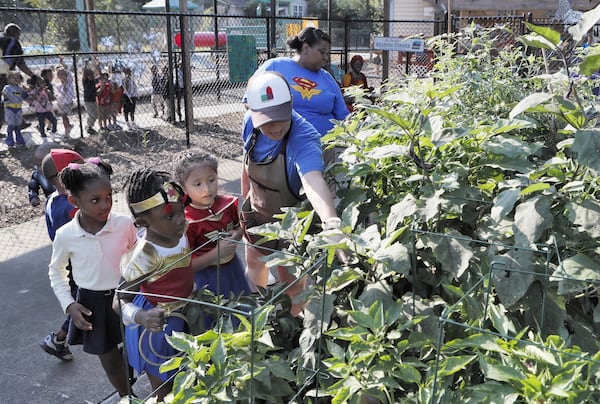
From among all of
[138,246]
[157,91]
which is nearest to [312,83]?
[138,246]

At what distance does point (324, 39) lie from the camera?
4016mm

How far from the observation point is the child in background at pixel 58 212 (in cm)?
304

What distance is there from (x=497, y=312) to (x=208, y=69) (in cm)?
1225

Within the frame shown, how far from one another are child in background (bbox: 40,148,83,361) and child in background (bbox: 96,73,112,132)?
7.07m

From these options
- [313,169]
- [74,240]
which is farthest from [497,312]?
[74,240]

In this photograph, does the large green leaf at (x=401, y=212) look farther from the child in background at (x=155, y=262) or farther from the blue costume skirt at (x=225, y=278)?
the blue costume skirt at (x=225, y=278)

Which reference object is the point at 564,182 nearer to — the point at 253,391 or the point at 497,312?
the point at 497,312

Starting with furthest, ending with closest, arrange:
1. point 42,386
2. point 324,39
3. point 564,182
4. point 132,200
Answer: point 324,39, point 42,386, point 132,200, point 564,182

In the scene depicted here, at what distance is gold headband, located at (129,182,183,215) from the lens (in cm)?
208

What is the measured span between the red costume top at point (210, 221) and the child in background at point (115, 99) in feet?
26.7

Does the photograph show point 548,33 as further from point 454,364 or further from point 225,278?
point 225,278

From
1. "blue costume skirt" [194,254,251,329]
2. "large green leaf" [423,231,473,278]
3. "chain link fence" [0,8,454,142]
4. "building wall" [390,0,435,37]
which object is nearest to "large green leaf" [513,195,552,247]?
"large green leaf" [423,231,473,278]

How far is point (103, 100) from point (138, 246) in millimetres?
8581

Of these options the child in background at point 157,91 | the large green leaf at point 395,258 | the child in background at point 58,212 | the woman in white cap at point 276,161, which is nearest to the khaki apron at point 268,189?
the woman in white cap at point 276,161
